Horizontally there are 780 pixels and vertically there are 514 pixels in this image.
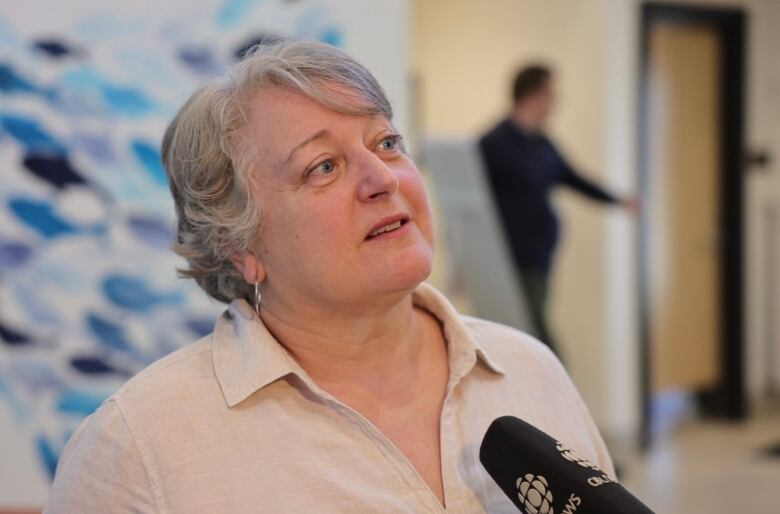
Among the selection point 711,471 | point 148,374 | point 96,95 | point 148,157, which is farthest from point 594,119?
point 148,374

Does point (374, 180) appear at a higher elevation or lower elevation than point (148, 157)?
higher

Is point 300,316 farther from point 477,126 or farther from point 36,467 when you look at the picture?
point 477,126

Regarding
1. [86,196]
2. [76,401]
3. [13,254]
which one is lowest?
[76,401]

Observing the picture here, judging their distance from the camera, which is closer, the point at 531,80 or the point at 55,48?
the point at 55,48

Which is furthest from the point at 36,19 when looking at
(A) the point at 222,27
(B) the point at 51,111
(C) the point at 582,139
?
(C) the point at 582,139

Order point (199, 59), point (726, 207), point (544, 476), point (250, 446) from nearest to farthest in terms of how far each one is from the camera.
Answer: point (544, 476)
point (250, 446)
point (199, 59)
point (726, 207)

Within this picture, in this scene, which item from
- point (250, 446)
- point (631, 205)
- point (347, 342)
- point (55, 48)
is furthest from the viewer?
point (631, 205)

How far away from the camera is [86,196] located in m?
2.81

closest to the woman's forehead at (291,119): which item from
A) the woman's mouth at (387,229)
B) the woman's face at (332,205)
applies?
the woman's face at (332,205)

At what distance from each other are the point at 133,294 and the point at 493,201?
1925 mm

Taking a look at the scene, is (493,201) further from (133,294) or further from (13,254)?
(13,254)

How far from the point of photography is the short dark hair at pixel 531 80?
4.15 meters

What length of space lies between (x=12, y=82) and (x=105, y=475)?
1.84 meters

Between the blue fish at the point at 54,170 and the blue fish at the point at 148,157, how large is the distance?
173 mm
